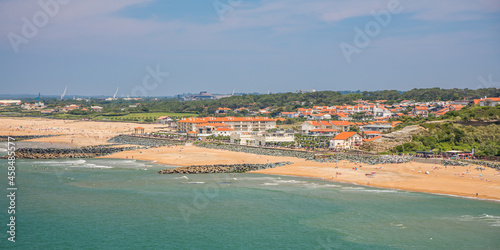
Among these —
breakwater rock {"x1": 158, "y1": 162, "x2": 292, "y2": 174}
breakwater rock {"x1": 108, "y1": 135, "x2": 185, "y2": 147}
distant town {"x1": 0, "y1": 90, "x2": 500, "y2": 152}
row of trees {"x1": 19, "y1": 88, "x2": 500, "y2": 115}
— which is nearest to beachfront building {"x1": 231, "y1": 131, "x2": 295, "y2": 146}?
distant town {"x1": 0, "y1": 90, "x2": 500, "y2": 152}

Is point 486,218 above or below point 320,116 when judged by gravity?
below

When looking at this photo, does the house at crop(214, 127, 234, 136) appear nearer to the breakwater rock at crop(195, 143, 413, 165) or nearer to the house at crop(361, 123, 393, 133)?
the breakwater rock at crop(195, 143, 413, 165)

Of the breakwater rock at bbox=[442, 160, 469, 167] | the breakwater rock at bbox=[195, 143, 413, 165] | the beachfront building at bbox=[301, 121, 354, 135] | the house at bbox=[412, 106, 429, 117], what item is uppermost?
the house at bbox=[412, 106, 429, 117]

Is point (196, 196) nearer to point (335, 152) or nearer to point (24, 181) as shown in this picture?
point (24, 181)

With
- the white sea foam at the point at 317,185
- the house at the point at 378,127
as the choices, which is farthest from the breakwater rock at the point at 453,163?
the house at the point at 378,127

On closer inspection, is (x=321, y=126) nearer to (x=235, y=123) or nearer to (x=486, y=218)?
(x=235, y=123)

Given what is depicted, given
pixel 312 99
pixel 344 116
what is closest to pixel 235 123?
pixel 344 116
